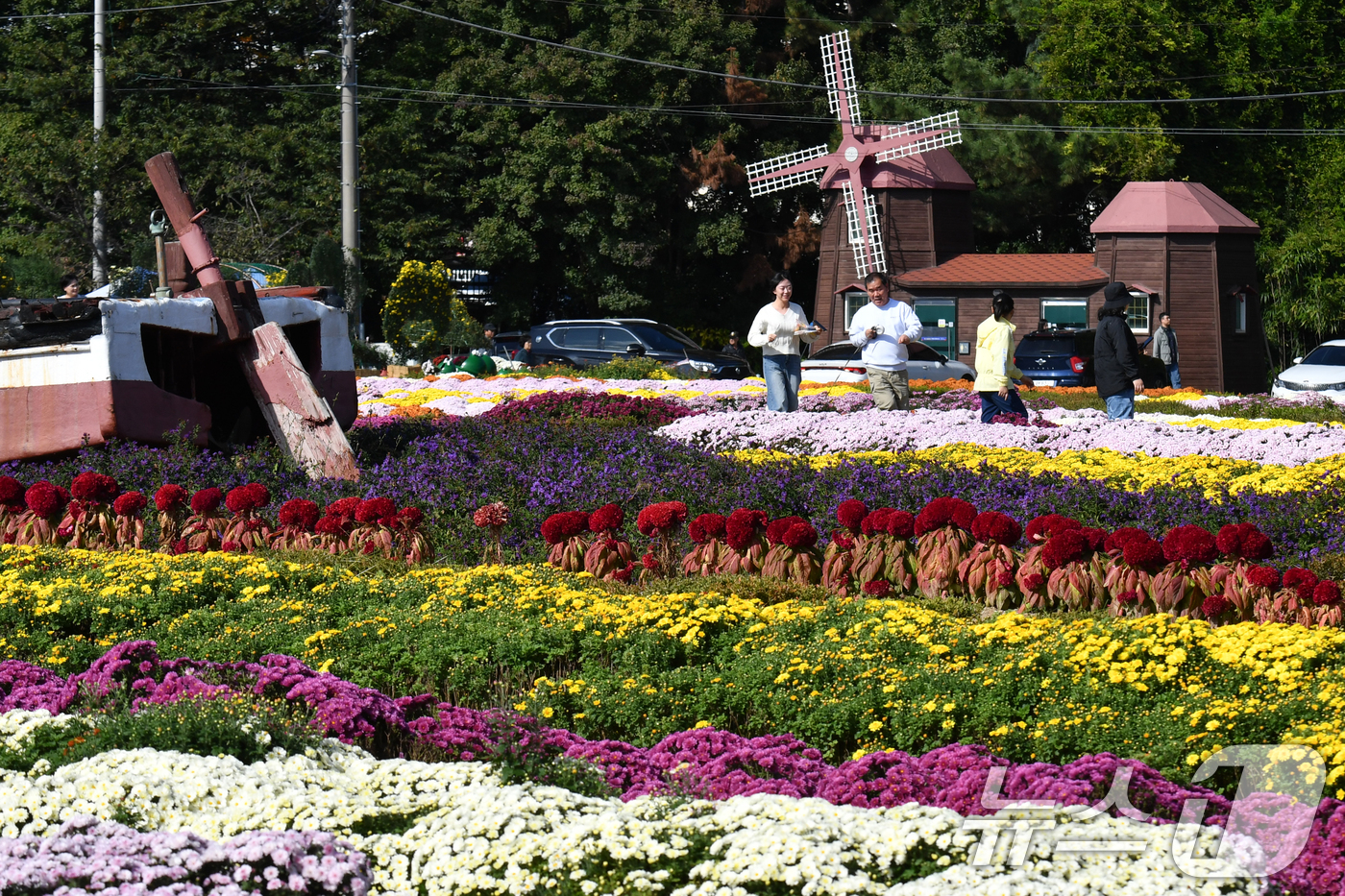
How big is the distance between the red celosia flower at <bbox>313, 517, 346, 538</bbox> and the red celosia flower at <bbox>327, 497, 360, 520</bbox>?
33mm

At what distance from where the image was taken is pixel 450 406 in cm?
2041

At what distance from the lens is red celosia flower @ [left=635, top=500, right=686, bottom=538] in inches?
353

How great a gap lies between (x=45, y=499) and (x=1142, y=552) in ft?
23.6

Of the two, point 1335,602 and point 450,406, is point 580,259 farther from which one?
point 1335,602

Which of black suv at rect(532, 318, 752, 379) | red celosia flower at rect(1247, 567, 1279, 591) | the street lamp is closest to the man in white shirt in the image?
red celosia flower at rect(1247, 567, 1279, 591)

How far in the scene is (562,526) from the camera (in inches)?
359

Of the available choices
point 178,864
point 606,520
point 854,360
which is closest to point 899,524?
point 606,520

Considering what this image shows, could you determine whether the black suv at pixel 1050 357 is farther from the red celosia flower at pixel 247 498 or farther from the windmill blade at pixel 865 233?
the red celosia flower at pixel 247 498

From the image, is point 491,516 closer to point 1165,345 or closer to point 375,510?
point 375,510

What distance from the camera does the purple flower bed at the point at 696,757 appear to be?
4.74m

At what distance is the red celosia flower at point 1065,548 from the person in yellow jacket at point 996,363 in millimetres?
5979

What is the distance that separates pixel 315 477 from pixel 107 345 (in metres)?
2.04

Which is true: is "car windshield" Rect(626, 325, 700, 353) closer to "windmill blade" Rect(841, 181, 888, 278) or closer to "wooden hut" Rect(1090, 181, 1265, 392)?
"windmill blade" Rect(841, 181, 888, 278)

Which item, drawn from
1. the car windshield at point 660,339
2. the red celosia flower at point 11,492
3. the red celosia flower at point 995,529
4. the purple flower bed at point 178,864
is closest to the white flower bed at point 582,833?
the purple flower bed at point 178,864
